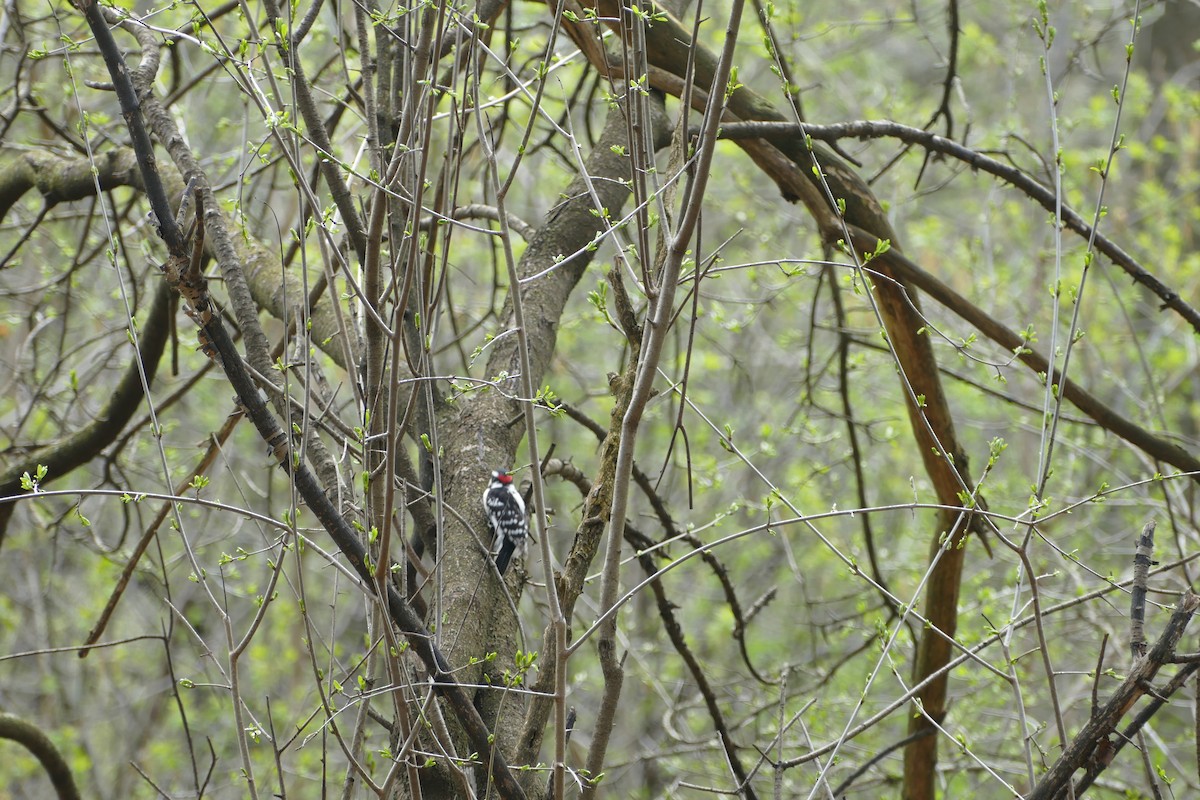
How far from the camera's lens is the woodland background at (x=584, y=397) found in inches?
71.7

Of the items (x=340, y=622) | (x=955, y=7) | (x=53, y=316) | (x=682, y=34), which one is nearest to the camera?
(x=682, y=34)

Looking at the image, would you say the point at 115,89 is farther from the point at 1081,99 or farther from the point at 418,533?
the point at 1081,99

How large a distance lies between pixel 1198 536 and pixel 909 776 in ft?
5.69

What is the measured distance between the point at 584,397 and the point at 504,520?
192cm

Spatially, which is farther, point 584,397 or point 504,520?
point 584,397

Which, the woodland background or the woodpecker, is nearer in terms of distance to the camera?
the woodland background

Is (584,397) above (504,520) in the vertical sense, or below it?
above

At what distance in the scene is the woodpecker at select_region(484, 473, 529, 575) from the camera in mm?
2557

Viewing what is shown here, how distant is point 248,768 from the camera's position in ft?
6.04

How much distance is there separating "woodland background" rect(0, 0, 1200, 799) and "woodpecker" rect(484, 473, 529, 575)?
0.07 meters

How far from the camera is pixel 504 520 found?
269cm

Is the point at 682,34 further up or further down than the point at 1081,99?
further down

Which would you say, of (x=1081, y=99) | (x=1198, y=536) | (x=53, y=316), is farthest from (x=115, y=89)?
(x=1081, y=99)

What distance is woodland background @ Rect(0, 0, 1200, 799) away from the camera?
71.7 inches
